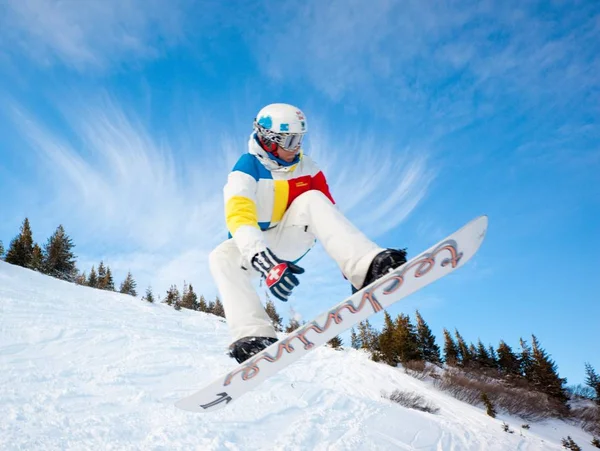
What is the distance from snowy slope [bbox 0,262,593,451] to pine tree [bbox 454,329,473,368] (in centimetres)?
3305

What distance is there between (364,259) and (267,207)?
1079mm

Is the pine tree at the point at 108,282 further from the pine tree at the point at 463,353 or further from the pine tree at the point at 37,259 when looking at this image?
the pine tree at the point at 463,353

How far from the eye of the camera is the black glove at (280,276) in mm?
2602

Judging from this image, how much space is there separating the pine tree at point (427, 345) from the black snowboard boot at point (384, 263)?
39994 millimetres

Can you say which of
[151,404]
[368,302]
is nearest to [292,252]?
[368,302]

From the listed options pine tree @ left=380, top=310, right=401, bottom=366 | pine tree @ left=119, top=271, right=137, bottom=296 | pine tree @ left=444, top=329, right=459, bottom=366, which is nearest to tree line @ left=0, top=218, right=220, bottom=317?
pine tree @ left=119, top=271, right=137, bottom=296

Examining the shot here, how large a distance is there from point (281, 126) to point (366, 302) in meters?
1.65

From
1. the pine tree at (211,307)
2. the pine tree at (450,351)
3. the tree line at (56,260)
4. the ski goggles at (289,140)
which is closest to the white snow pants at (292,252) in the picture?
the ski goggles at (289,140)

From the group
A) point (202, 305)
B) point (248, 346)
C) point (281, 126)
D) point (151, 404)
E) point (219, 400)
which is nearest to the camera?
point (248, 346)

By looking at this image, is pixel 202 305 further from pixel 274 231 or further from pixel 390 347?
pixel 274 231

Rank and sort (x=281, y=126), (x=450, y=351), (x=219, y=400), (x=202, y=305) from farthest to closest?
(x=202, y=305) < (x=450, y=351) < (x=281, y=126) < (x=219, y=400)

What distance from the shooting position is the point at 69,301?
16391 millimetres

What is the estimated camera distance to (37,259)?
33.4 meters

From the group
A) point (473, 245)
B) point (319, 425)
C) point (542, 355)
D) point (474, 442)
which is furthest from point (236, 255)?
point (542, 355)
